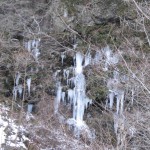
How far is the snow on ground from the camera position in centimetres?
1219

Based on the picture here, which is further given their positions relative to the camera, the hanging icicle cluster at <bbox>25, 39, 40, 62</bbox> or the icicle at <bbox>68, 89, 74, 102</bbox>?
the hanging icicle cluster at <bbox>25, 39, 40, 62</bbox>

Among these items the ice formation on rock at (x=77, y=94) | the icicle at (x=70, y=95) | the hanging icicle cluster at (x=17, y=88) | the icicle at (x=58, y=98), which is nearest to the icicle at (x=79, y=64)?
the ice formation on rock at (x=77, y=94)

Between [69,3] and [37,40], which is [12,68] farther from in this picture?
[69,3]

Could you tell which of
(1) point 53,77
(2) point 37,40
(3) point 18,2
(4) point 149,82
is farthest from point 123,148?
(3) point 18,2

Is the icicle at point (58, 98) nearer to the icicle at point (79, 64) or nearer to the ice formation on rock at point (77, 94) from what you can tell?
the ice formation on rock at point (77, 94)

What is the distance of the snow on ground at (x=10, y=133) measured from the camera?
480 inches

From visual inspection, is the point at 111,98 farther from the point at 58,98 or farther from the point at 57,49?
the point at 57,49

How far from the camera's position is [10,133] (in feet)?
42.1

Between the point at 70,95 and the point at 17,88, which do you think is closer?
the point at 70,95

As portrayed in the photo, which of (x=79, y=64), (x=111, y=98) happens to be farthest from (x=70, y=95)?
(x=111, y=98)

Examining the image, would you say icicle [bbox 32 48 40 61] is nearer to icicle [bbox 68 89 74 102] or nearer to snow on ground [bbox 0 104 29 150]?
icicle [bbox 68 89 74 102]

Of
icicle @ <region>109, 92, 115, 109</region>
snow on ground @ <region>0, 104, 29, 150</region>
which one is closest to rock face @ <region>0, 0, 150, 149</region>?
icicle @ <region>109, 92, 115, 109</region>

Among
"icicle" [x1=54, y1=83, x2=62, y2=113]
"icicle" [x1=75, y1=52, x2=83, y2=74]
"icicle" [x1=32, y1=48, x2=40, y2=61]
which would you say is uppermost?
"icicle" [x1=32, y1=48, x2=40, y2=61]

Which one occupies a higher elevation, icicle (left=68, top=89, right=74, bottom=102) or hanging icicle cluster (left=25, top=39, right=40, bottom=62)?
hanging icicle cluster (left=25, top=39, right=40, bottom=62)
